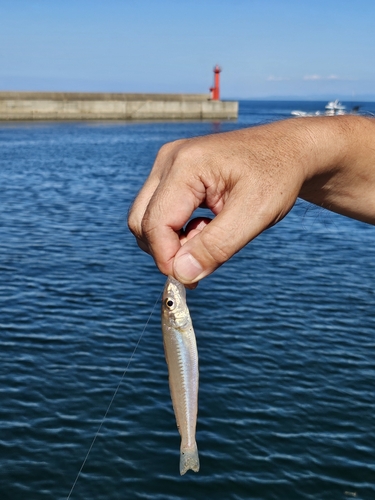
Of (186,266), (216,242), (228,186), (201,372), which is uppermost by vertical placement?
(228,186)

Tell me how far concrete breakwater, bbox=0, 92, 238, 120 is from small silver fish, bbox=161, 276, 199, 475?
88.9 metres

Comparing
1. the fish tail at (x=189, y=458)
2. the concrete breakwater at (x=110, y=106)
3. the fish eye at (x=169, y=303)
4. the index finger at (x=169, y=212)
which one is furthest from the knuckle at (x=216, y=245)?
the concrete breakwater at (x=110, y=106)

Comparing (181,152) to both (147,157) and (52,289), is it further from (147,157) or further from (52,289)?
(147,157)

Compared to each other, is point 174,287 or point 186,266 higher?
point 186,266

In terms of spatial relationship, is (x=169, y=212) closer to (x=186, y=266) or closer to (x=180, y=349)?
(x=186, y=266)

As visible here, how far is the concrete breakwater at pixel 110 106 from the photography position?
294ft

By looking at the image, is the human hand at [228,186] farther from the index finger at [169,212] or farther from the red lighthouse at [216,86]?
the red lighthouse at [216,86]

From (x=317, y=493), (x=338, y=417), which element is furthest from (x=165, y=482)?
(x=338, y=417)

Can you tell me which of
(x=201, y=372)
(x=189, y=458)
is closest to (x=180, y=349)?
(x=189, y=458)

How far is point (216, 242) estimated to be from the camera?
2.24m

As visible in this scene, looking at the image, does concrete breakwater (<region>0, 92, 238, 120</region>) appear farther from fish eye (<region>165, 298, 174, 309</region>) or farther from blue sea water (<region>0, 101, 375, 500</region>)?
fish eye (<region>165, 298, 174, 309</region>)

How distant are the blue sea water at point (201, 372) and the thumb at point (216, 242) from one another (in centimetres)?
203

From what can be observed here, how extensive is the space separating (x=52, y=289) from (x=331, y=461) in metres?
10.3

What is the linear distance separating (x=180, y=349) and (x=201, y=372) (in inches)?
455
